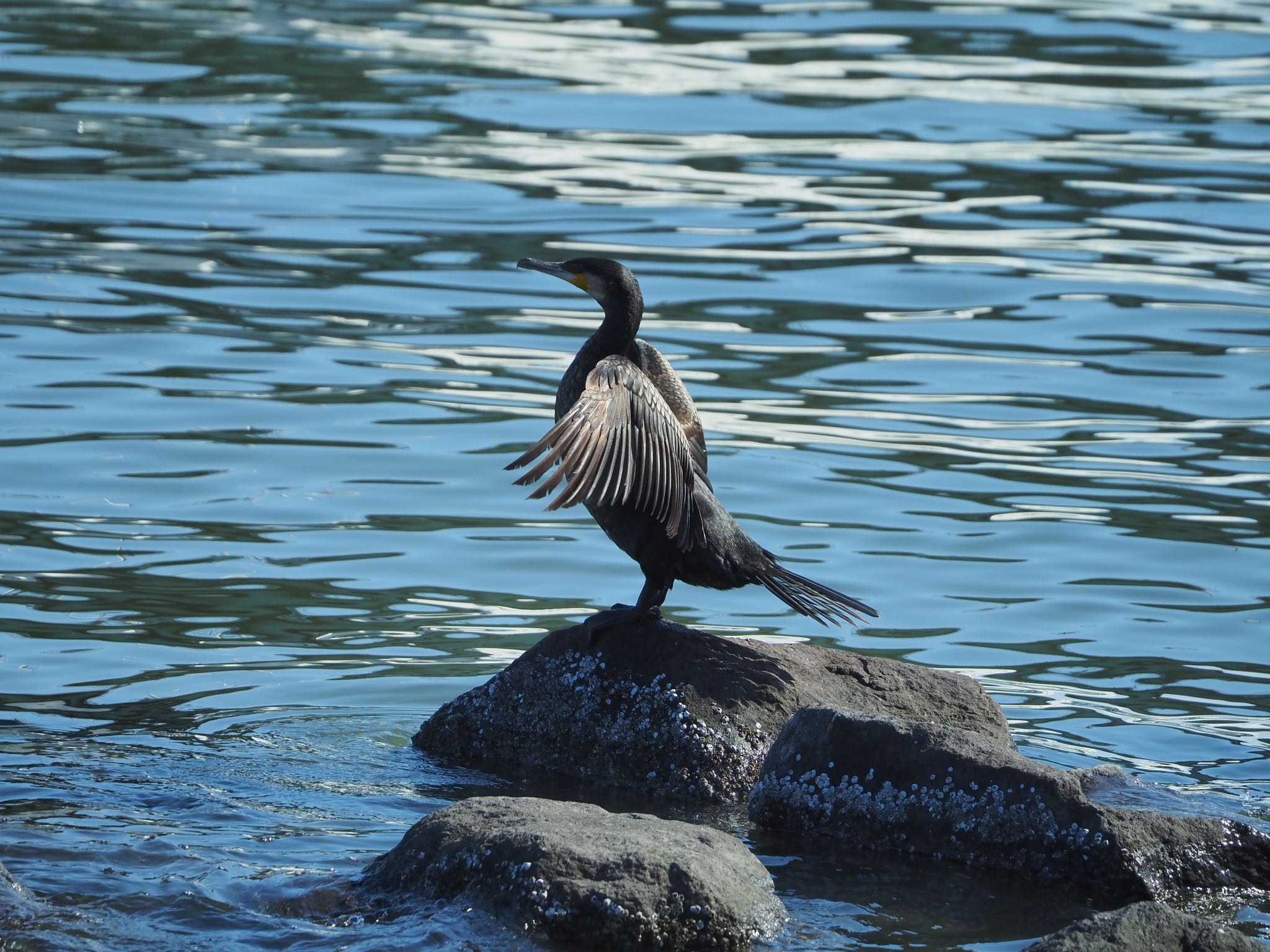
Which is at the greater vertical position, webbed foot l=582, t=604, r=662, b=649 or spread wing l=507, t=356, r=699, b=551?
spread wing l=507, t=356, r=699, b=551

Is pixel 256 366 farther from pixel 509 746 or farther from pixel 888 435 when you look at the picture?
pixel 509 746

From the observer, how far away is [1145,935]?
3.91 meters

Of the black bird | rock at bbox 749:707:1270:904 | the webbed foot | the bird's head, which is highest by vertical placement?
the bird's head

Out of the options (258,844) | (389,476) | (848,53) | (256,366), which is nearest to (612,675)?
(258,844)

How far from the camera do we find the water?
17.1ft

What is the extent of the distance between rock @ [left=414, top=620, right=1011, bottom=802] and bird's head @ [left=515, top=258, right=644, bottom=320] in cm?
93

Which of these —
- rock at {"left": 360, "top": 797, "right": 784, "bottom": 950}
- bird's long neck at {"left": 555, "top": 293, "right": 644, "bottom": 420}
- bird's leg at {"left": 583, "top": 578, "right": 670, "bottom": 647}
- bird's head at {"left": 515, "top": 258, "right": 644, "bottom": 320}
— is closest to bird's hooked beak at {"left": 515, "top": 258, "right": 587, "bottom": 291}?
bird's head at {"left": 515, "top": 258, "right": 644, "bottom": 320}

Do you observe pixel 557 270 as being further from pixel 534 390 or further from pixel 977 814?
pixel 534 390

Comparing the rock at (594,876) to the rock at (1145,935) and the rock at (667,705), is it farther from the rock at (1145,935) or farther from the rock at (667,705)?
the rock at (667,705)

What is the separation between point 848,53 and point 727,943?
47.7ft

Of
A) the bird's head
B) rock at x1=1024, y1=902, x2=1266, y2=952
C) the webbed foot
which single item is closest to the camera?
rock at x1=1024, y1=902, x2=1266, y2=952

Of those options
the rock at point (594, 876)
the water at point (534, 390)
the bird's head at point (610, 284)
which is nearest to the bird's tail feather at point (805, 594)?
the water at point (534, 390)

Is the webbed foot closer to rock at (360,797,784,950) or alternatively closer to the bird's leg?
the bird's leg

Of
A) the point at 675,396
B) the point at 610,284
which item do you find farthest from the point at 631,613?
the point at 610,284
